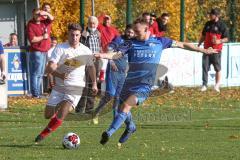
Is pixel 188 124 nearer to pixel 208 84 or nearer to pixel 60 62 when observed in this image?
pixel 60 62

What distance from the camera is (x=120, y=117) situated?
14258mm

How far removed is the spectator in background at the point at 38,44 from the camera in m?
23.5

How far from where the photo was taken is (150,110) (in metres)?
21.8

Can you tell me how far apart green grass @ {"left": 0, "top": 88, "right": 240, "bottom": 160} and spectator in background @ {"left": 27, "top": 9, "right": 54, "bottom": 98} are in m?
0.74

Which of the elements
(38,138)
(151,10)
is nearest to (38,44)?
(38,138)

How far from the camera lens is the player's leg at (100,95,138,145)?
14.2 metres

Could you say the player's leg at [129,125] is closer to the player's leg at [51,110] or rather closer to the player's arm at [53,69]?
the player's leg at [51,110]

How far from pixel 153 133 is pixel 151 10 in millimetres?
24964

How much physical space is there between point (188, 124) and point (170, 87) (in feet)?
29.2

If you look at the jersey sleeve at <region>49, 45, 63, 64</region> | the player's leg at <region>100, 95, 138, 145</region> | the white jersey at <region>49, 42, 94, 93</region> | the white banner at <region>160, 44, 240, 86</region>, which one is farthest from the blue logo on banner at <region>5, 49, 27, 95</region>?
the player's leg at <region>100, 95, 138, 145</region>

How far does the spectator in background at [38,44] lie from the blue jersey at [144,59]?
8.48 meters

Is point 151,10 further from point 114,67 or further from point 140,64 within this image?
point 140,64

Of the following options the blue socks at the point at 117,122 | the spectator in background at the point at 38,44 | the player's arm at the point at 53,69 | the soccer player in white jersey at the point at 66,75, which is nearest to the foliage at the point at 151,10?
the spectator in background at the point at 38,44

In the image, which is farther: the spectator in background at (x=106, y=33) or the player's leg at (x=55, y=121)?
the spectator in background at (x=106, y=33)
